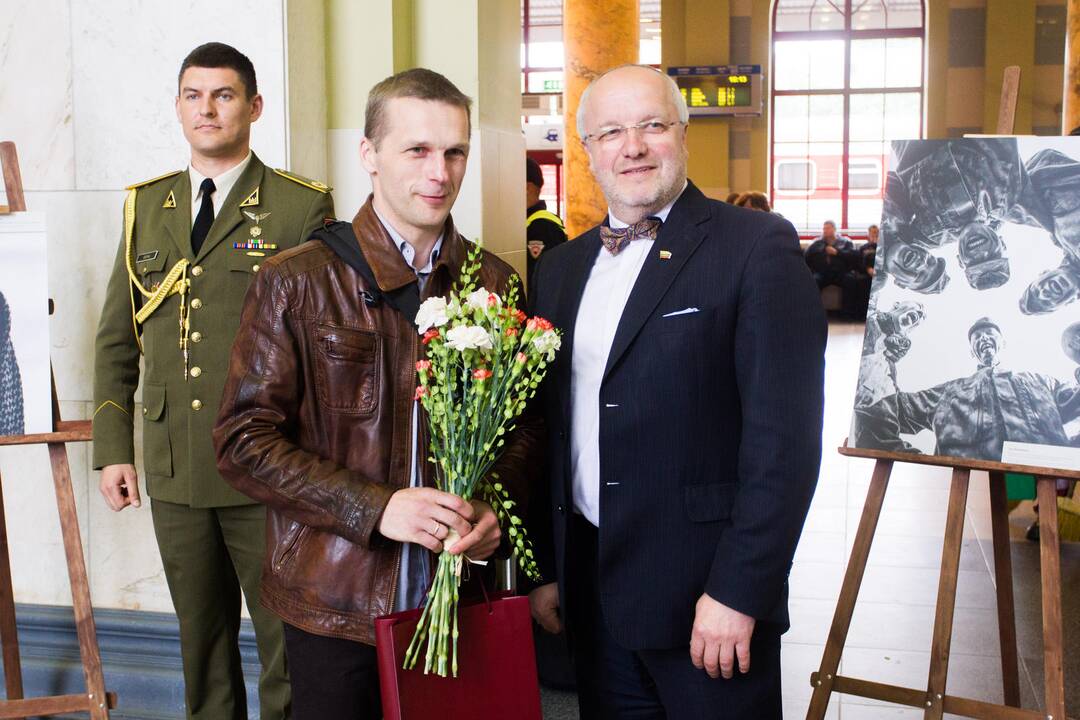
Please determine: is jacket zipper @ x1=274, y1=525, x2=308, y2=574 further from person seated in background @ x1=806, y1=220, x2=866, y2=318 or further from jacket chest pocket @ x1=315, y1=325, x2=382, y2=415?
person seated in background @ x1=806, y1=220, x2=866, y2=318

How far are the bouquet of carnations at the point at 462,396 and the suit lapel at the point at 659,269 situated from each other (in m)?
0.18

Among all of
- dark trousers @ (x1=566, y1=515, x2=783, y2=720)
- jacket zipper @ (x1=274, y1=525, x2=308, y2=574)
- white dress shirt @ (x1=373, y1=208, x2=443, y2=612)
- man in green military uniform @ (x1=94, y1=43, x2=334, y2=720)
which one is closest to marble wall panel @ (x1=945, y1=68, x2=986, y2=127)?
man in green military uniform @ (x1=94, y1=43, x2=334, y2=720)

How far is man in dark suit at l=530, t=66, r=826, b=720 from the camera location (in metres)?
1.92

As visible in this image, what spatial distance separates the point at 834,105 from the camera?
67.0 feet

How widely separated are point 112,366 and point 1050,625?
8.38 ft

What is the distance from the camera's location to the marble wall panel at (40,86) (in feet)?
11.1

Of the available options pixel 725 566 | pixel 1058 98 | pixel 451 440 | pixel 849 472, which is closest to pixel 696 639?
pixel 725 566

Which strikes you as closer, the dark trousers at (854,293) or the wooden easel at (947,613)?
the wooden easel at (947,613)

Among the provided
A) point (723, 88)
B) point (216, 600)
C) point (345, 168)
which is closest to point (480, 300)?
point (216, 600)

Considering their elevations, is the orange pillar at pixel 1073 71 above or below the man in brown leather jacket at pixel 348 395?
above

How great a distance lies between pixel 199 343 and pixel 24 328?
0.50 meters

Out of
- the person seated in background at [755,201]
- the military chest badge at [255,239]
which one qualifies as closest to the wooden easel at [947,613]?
the military chest badge at [255,239]

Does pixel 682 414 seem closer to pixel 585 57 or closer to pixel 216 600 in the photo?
pixel 216 600

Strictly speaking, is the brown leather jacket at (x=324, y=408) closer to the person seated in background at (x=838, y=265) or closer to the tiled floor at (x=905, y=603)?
the tiled floor at (x=905, y=603)
